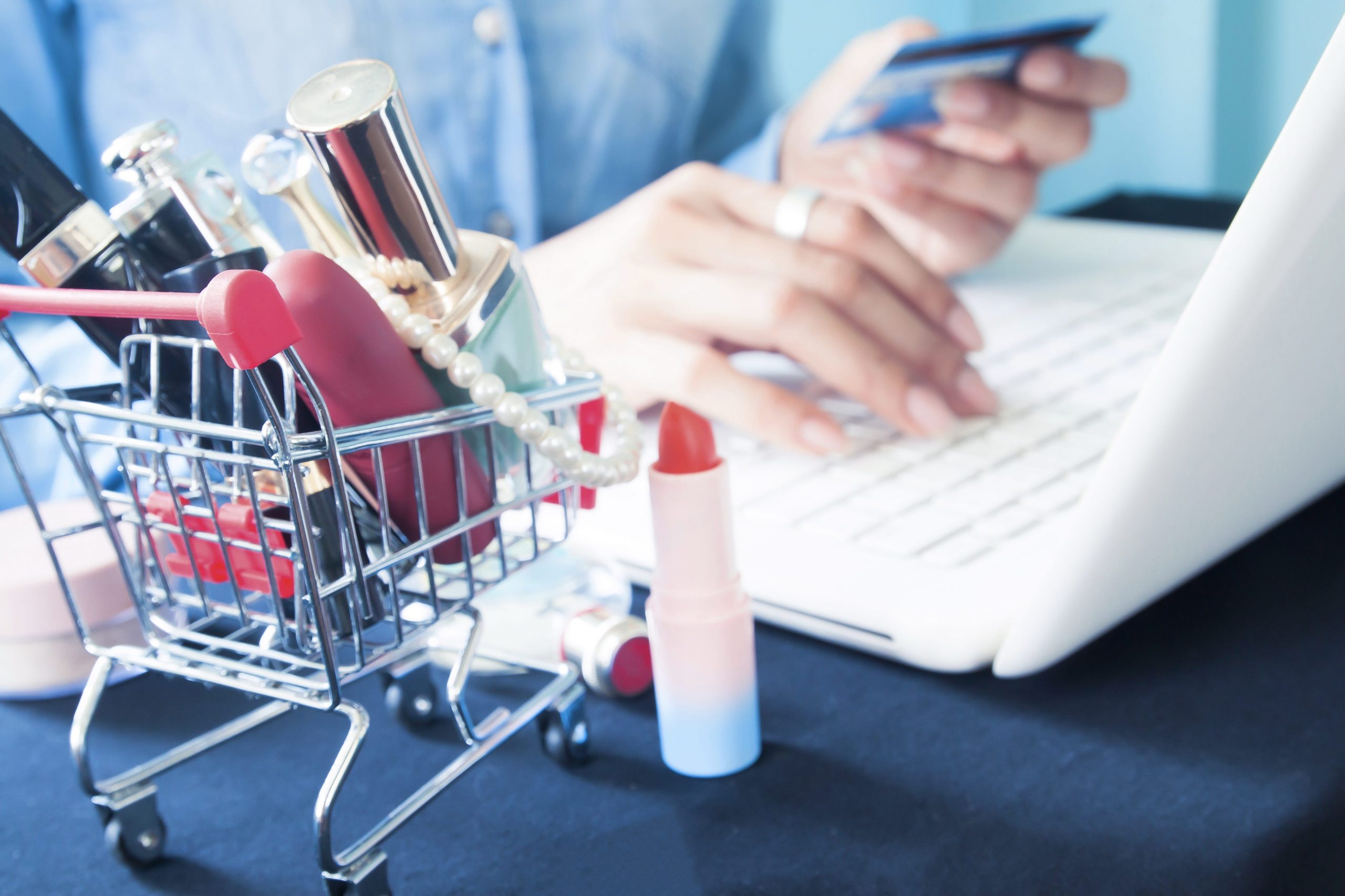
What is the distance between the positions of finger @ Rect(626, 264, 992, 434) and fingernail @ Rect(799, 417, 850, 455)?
0.15ft

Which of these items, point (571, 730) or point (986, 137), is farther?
point (986, 137)

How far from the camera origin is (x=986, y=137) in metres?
0.84

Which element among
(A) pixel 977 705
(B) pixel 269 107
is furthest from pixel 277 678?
(B) pixel 269 107

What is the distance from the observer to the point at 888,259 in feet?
2.19

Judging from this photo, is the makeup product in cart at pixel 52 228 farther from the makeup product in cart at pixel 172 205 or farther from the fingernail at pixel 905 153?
the fingernail at pixel 905 153

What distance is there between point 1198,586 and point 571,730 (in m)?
0.28

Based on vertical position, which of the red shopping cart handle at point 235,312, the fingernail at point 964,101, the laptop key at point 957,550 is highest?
the red shopping cart handle at point 235,312

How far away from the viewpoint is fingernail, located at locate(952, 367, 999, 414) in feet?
1.93

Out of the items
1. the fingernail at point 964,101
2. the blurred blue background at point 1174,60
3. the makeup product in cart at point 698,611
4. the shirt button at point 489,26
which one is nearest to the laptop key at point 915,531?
the makeup product in cart at point 698,611

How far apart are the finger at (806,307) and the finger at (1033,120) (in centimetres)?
24

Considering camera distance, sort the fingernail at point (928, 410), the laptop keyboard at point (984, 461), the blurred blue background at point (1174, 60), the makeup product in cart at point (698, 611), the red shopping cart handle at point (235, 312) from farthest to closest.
A: the blurred blue background at point (1174, 60)
the fingernail at point (928, 410)
the laptop keyboard at point (984, 461)
the makeup product in cart at point (698, 611)
the red shopping cart handle at point (235, 312)

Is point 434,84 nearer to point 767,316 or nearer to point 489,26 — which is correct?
point 489,26

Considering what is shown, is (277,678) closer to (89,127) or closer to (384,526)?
(384,526)

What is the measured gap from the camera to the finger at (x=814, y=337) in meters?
0.57
